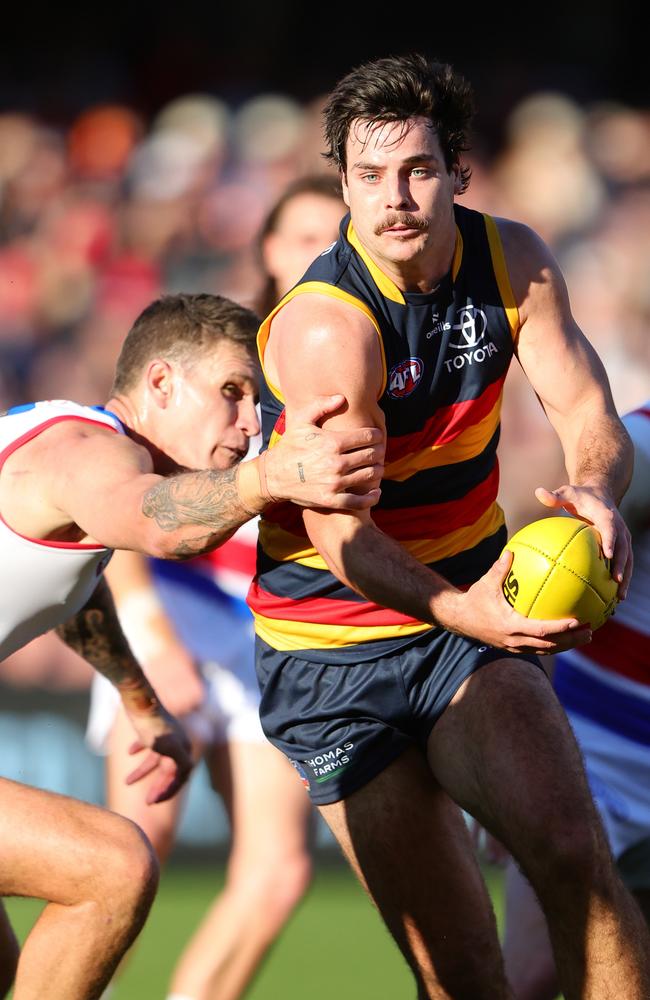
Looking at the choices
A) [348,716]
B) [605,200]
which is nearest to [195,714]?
[348,716]

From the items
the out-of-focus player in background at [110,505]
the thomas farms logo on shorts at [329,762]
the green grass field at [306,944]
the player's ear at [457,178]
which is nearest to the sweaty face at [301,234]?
the out-of-focus player in background at [110,505]

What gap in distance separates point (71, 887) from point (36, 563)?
764 millimetres

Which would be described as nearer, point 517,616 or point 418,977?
point 517,616

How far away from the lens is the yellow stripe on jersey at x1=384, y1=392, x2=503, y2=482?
134 inches

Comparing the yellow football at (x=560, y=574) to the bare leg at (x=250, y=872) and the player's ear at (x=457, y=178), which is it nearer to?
the player's ear at (x=457, y=178)

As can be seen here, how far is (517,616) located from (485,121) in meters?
6.64

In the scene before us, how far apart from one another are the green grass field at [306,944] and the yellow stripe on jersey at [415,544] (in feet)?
6.92

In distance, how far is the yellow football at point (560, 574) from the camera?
287 centimetres

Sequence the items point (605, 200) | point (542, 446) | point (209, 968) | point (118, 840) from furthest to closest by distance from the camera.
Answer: point (605, 200) < point (542, 446) < point (209, 968) < point (118, 840)

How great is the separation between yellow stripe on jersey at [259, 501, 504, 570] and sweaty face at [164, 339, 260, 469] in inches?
13.3

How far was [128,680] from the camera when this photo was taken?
13.5 feet

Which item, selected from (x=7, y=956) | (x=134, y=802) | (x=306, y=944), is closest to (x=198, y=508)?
(x=7, y=956)

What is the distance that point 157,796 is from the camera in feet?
13.6

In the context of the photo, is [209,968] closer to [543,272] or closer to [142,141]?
[543,272]
